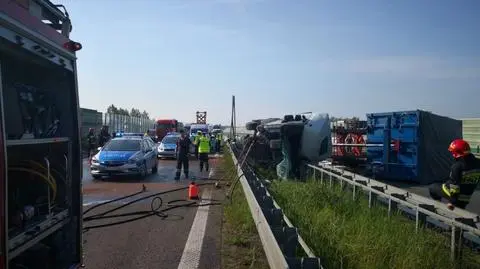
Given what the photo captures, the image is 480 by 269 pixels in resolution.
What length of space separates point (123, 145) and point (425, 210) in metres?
→ 14.1

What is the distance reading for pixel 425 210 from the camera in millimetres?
5793

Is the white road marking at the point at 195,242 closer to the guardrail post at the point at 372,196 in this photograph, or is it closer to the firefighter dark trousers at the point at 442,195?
the guardrail post at the point at 372,196

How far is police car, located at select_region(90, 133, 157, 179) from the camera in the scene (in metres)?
16.4

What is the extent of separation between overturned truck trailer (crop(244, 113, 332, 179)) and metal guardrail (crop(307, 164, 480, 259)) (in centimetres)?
341

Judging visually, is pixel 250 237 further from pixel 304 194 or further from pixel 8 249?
pixel 8 249

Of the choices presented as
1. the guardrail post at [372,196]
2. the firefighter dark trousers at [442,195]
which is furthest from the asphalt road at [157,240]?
the firefighter dark trousers at [442,195]

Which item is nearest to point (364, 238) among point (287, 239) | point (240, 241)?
point (287, 239)

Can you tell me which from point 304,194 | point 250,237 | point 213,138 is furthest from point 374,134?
point 213,138

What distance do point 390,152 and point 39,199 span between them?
Result: 14684 mm

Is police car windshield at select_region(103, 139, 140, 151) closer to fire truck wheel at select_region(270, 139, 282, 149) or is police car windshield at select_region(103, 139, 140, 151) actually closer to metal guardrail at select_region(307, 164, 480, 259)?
fire truck wheel at select_region(270, 139, 282, 149)

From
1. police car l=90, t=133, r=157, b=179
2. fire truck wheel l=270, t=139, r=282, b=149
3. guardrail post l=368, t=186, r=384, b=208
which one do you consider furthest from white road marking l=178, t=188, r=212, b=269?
police car l=90, t=133, r=157, b=179

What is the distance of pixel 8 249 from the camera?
3.13 m

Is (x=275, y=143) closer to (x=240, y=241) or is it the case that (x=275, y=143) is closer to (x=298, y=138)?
(x=298, y=138)

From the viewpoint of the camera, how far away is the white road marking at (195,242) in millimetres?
6180
